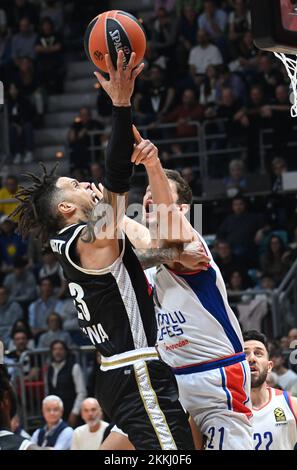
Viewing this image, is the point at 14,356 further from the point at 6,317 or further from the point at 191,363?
the point at 191,363

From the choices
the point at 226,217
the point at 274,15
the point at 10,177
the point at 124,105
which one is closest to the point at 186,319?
the point at 124,105

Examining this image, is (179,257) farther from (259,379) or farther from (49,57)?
(49,57)

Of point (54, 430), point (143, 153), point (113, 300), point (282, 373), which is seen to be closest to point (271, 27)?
point (143, 153)

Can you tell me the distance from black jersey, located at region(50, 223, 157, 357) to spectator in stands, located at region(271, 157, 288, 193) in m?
9.35

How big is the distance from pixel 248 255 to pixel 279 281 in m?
0.72

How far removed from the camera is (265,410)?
760 cm

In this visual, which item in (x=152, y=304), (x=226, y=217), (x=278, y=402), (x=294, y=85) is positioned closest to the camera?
(x=152, y=304)

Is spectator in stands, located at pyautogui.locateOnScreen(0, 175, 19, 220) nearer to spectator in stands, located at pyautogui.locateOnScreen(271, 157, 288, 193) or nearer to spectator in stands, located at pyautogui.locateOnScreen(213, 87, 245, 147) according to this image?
spectator in stands, located at pyautogui.locateOnScreen(213, 87, 245, 147)

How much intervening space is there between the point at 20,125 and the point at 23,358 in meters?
5.76

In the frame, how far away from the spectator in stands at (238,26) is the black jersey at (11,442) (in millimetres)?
11638

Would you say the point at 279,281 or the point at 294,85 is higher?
the point at 294,85

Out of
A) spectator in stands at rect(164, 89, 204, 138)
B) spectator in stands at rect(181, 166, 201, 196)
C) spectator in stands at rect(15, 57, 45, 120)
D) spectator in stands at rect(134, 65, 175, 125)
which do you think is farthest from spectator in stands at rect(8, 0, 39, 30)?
spectator in stands at rect(181, 166, 201, 196)

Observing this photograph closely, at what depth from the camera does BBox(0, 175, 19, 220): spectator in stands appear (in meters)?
16.7

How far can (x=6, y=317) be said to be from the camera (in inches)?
612
